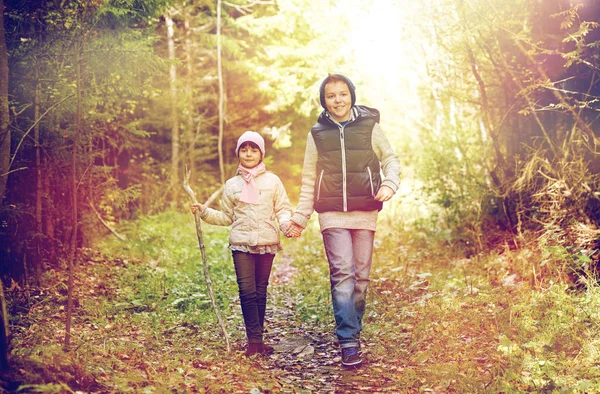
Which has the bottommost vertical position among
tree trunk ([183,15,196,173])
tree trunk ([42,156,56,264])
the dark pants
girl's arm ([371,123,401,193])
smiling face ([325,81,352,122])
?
the dark pants

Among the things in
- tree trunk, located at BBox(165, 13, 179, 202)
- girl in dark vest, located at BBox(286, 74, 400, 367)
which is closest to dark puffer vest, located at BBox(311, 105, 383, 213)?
girl in dark vest, located at BBox(286, 74, 400, 367)

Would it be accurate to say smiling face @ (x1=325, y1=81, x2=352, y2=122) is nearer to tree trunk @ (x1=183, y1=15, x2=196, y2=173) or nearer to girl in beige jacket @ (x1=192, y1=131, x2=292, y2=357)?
girl in beige jacket @ (x1=192, y1=131, x2=292, y2=357)

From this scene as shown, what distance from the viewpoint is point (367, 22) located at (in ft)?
47.1

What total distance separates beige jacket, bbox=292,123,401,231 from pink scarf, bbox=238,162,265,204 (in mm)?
403

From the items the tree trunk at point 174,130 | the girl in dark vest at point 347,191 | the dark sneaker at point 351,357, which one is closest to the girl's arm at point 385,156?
the girl in dark vest at point 347,191

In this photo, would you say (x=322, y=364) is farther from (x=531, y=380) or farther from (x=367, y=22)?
(x=367, y=22)

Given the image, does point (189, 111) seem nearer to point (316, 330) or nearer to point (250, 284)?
point (316, 330)

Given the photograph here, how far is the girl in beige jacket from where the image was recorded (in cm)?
496

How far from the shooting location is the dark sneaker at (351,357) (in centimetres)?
473

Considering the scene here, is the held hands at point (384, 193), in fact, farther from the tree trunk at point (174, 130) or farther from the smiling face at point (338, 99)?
the tree trunk at point (174, 130)

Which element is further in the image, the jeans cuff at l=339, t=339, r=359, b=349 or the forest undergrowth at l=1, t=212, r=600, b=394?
the jeans cuff at l=339, t=339, r=359, b=349

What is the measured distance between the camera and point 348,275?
4801 millimetres

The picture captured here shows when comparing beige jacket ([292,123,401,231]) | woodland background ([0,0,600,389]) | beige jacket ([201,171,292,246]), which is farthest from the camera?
woodland background ([0,0,600,389])

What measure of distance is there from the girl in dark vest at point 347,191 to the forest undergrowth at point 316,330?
58 cm
